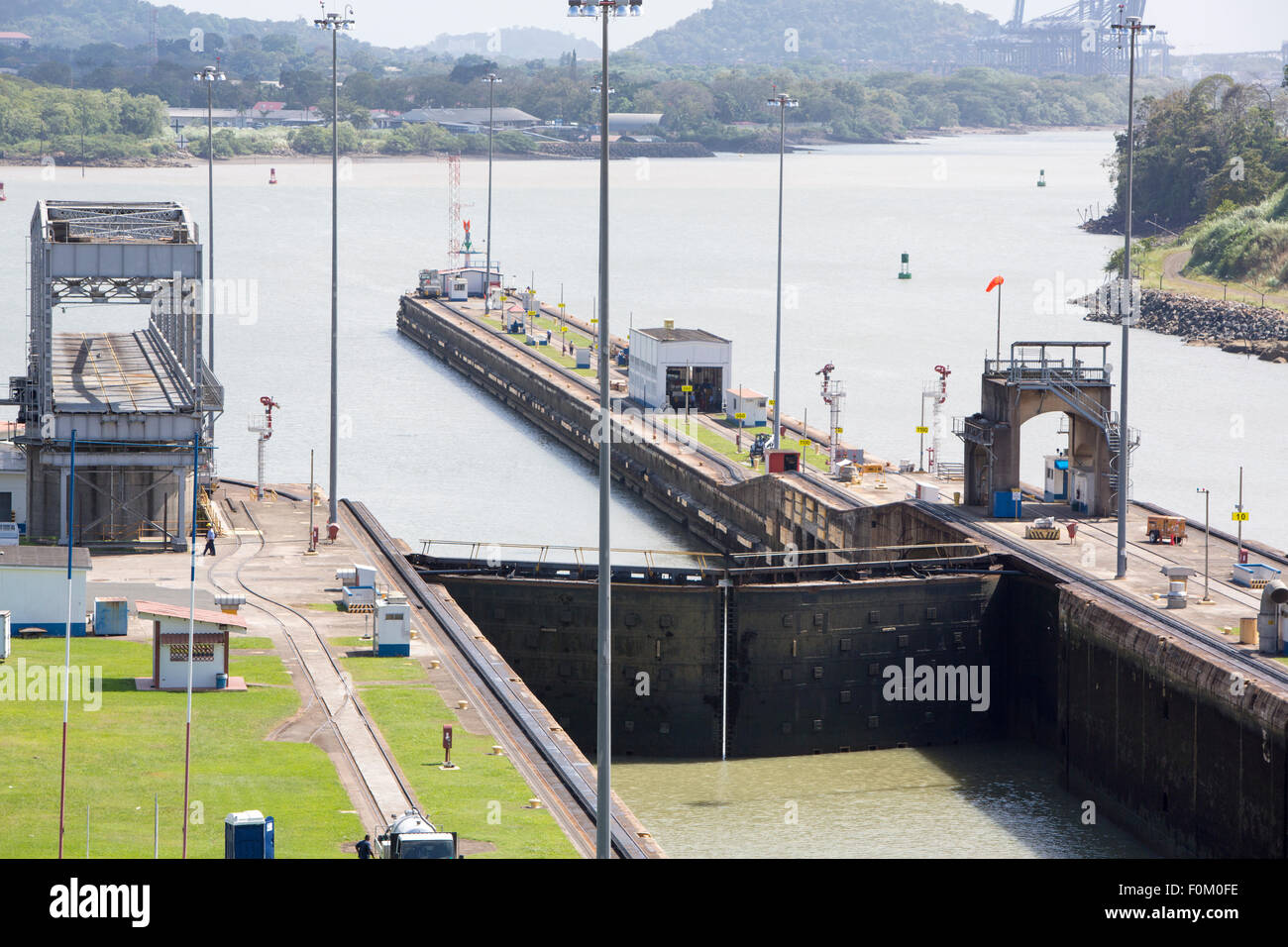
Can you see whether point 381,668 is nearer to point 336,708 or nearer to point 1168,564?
point 336,708

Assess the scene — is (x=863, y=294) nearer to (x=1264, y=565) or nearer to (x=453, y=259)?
(x=453, y=259)

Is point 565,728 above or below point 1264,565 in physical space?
below

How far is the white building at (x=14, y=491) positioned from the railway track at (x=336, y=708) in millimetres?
6335

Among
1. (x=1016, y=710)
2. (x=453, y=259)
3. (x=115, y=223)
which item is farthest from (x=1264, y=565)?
(x=453, y=259)

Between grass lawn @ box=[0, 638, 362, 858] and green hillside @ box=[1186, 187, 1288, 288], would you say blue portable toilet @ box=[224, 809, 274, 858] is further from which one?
green hillside @ box=[1186, 187, 1288, 288]

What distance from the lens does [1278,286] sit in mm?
152000

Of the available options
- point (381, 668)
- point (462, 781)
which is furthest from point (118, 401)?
point (462, 781)

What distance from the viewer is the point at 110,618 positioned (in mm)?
45500

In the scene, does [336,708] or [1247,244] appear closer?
[336,708]

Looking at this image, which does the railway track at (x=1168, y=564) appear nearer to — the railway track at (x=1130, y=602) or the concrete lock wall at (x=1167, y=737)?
the railway track at (x=1130, y=602)

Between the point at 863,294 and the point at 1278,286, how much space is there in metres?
34.6

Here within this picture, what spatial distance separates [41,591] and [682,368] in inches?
1779

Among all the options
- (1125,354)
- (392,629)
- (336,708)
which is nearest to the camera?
(336,708)

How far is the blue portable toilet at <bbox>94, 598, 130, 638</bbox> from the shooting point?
149 feet
